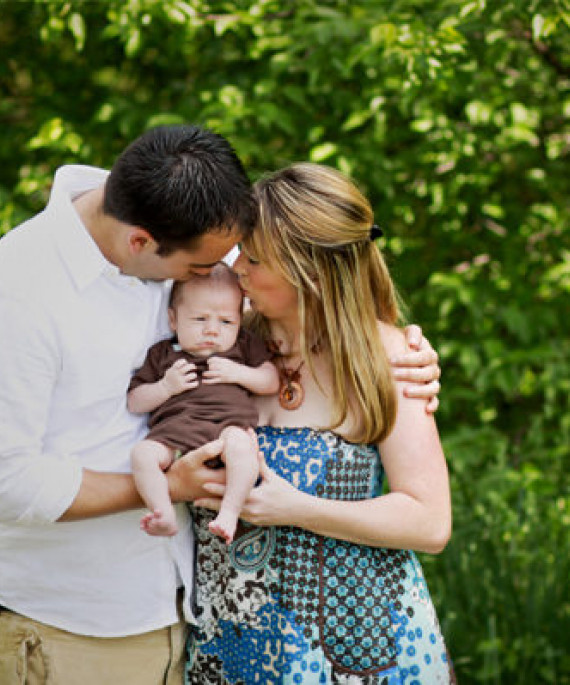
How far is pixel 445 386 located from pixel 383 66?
4.46 feet

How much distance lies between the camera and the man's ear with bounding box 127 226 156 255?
2.05 metres

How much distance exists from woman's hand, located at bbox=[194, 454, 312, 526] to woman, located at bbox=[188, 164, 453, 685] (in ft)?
0.04

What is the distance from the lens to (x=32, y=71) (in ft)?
13.5

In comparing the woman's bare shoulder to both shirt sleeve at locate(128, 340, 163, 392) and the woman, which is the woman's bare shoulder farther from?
shirt sleeve at locate(128, 340, 163, 392)

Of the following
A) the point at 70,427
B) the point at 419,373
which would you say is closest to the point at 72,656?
the point at 70,427

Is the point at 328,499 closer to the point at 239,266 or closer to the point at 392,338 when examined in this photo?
the point at 392,338

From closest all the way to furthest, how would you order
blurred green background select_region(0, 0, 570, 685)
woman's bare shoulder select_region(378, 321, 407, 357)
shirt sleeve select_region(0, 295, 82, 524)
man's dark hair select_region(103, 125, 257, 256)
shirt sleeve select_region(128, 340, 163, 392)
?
shirt sleeve select_region(0, 295, 82, 524)
man's dark hair select_region(103, 125, 257, 256)
shirt sleeve select_region(128, 340, 163, 392)
woman's bare shoulder select_region(378, 321, 407, 357)
blurred green background select_region(0, 0, 570, 685)

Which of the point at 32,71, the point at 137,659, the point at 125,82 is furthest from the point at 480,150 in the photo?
the point at 137,659

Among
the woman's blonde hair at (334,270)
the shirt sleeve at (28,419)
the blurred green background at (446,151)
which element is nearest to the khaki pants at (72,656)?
the shirt sleeve at (28,419)

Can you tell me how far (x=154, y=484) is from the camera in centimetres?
200

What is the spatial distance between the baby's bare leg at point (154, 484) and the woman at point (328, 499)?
0.12m

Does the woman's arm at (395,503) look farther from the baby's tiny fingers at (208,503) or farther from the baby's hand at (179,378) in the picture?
the baby's hand at (179,378)

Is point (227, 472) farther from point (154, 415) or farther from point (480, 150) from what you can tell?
point (480, 150)

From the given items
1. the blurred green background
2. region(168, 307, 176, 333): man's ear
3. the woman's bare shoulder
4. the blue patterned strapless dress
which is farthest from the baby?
the blurred green background
